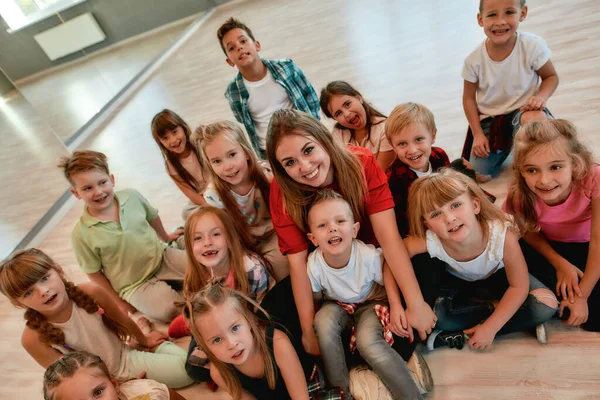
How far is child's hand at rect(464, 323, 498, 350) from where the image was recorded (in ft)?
3.51

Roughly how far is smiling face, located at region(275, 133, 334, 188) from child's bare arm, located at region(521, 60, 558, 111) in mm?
997

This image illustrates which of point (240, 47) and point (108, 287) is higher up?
point (240, 47)

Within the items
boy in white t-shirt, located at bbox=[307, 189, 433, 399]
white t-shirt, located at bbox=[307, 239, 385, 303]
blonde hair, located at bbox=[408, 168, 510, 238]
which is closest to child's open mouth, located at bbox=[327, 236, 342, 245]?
boy in white t-shirt, located at bbox=[307, 189, 433, 399]

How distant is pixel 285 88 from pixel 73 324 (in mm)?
1424

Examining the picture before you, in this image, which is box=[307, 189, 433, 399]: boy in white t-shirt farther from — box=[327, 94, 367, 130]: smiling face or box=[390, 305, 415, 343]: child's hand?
box=[327, 94, 367, 130]: smiling face

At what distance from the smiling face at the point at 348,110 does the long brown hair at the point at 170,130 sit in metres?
0.66

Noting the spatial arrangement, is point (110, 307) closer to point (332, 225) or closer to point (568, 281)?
point (332, 225)

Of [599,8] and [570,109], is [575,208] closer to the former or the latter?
[570,109]

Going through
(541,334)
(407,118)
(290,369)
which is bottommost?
(541,334)

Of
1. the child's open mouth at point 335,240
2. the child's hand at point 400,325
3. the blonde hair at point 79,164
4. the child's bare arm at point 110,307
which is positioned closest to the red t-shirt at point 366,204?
the child's open mouth at point 335,240

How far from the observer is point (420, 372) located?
107cm

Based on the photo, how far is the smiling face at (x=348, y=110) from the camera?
4.88 feet

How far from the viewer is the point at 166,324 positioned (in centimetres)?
165

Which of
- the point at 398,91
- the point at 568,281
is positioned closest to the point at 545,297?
the point at 568,281
